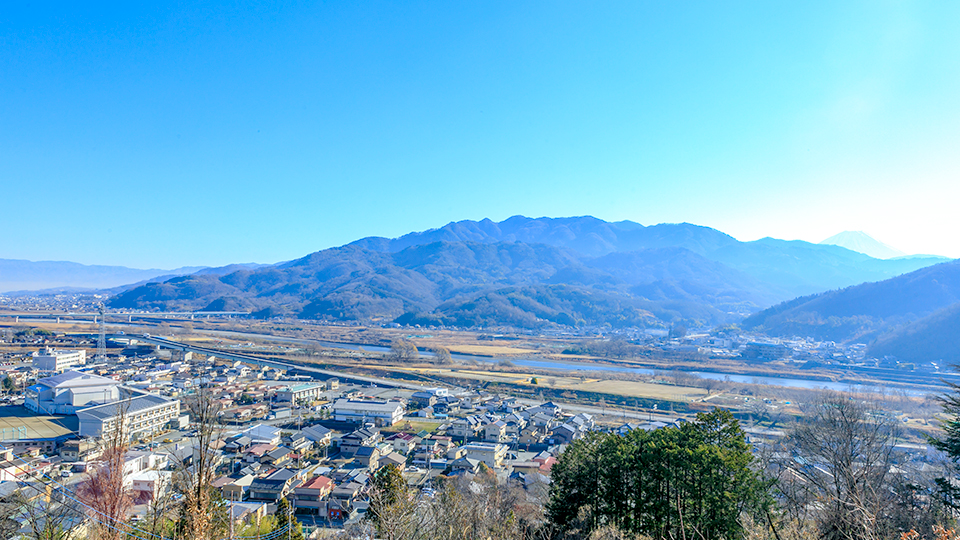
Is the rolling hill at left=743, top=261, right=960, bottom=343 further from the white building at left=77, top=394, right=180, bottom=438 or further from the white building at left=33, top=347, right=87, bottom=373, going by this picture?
the white building at left=33, top=347, right=87, bottom=373

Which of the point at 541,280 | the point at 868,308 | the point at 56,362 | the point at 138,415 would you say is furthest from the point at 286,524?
the point at 541,280

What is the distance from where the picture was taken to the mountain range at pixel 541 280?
65.1m

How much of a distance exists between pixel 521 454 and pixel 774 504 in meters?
8.00

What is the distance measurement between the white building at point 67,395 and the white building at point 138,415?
1.70 m

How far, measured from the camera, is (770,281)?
360 feet

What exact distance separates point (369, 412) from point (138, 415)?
5817 millimetres

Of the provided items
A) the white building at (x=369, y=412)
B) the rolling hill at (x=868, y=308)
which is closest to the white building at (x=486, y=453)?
the white building at (x=369, y=412)

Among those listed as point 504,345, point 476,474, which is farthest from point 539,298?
point 476,474

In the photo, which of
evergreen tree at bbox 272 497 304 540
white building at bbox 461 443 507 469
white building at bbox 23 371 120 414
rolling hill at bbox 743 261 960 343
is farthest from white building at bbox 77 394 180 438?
rolling hill at bbox 743 261 960 343

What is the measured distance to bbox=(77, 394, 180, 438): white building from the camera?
38.2ft

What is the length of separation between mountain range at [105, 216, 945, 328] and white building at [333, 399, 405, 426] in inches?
1667

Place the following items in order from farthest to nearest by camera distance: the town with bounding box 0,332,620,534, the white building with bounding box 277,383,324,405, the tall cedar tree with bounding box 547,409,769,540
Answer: the white building with bounding box 277,383,324,405, the town with bounding box 0,332,620,534, the tall cedar tree with bounding box 547,409,769,540

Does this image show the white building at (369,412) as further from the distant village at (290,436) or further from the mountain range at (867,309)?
the mountain range at (867,309)

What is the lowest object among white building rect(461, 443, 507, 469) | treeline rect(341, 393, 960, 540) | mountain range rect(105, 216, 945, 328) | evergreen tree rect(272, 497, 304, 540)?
white building rect(461, 443, 507, 469)
